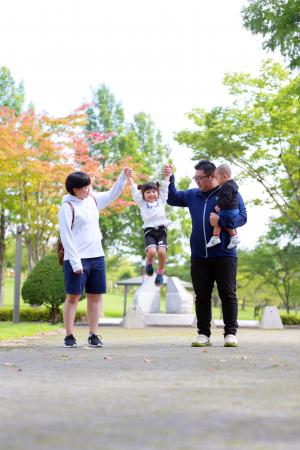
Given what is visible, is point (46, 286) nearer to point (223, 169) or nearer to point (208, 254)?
point (208, 254)

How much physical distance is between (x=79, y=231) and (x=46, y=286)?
1154cm

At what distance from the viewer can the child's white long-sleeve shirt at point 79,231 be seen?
723 cm

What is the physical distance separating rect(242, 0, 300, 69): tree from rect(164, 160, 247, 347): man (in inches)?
176

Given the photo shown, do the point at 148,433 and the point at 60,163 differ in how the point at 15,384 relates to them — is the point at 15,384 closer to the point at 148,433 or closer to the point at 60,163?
the point at 148,433

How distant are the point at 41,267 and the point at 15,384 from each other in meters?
14.8

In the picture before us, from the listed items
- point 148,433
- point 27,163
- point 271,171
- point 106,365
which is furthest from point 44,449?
point 271,171

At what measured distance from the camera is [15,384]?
14.4ft

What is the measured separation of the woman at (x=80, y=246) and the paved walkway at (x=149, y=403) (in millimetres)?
1216

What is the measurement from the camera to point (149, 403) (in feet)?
11.8

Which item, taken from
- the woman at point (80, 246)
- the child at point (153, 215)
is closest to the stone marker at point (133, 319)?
the child at point (153, 215)

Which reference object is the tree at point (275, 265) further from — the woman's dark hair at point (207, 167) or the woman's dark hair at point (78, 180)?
the woman's dark hair at point (78, 180)

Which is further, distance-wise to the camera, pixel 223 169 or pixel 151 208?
pixel 151 208

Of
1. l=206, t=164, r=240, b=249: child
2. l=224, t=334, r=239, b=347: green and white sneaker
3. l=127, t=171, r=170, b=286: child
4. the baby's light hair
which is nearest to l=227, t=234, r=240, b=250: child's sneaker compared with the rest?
l=206, t=164, r=240, b=249: child

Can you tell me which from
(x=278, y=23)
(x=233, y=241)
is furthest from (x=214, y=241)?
(x=278, y=23)
